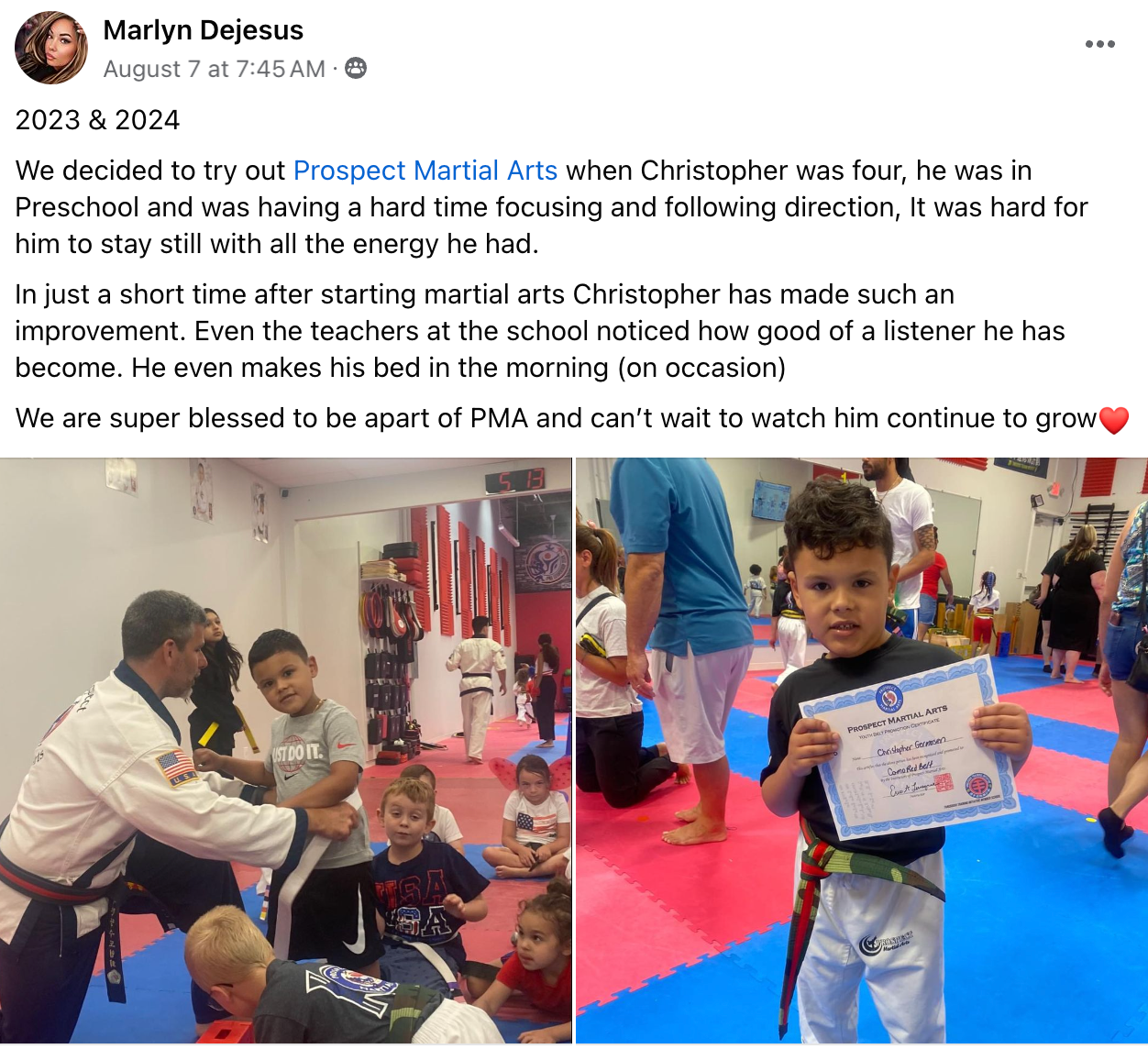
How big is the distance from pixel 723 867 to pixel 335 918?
40.9 inches

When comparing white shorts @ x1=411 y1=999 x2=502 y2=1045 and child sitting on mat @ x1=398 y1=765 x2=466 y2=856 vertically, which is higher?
child sitting on mat @ x1=398 y1=765 x2=466 y2=856

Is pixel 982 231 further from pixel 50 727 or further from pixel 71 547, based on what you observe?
pixel 50 727

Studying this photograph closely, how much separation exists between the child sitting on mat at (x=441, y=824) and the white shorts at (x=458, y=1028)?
0.39m

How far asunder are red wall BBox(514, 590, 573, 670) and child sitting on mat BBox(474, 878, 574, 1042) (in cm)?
62

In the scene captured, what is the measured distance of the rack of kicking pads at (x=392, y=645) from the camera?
1750 millimetres

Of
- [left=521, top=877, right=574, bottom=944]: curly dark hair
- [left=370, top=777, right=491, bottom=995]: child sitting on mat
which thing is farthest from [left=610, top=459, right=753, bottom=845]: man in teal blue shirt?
[left=370, top=777, right=491, bottom=995]: child sitting on mat

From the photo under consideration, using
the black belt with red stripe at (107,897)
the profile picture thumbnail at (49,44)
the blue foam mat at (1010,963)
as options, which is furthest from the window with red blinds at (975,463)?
the profile picture thumbnail at (49,44)

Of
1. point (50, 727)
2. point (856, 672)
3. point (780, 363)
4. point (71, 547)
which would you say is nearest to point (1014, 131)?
point (780, 363)

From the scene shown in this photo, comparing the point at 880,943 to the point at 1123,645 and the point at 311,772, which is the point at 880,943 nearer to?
the point at 1123,645

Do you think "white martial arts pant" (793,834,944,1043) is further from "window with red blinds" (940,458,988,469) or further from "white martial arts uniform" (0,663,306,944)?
"white martial arts uniform" (0,663,306,944)

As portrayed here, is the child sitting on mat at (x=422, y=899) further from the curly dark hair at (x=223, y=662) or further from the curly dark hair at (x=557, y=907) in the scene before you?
the curly dark hair at (x=223, y=662)

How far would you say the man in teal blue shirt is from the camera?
1707 mm

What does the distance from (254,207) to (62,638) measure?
3.75 ft

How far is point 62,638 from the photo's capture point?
1.61 m
